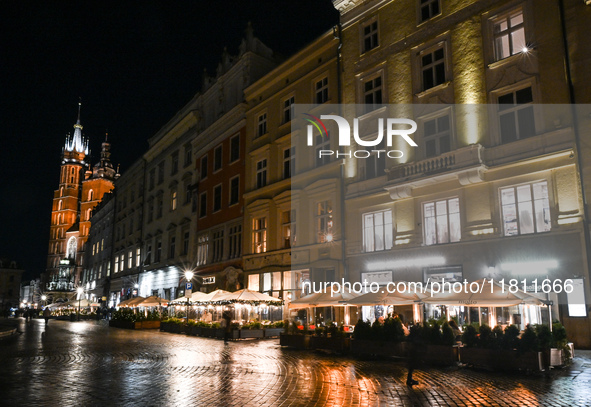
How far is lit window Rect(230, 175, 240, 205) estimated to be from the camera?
38.6 m

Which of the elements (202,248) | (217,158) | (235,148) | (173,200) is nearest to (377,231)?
(235,148)

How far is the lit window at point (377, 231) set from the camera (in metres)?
25.6

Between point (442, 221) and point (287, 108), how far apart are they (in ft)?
48.8

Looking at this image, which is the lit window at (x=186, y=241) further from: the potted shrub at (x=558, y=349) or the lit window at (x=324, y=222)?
the potted shrub at (x=558, y=349)

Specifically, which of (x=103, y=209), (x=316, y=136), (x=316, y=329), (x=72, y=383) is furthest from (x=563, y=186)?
(x=103, y=209)

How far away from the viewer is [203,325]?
30609 millimetres

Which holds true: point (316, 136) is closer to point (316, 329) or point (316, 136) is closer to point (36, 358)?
point (316, 329)

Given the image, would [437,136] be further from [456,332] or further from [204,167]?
[204,167]

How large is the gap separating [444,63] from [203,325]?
20.4m

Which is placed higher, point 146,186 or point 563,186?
point 146,186

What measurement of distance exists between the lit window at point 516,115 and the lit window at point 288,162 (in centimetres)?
1418

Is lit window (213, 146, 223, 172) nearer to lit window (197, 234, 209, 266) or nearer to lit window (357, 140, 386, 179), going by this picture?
lit window (197, 234, 209, 266)

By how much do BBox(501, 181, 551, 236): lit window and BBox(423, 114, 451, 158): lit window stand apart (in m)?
3.86

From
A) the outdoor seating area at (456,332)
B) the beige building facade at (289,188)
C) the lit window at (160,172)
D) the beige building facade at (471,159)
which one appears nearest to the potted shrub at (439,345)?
the outdoor seating area at (456,332)
